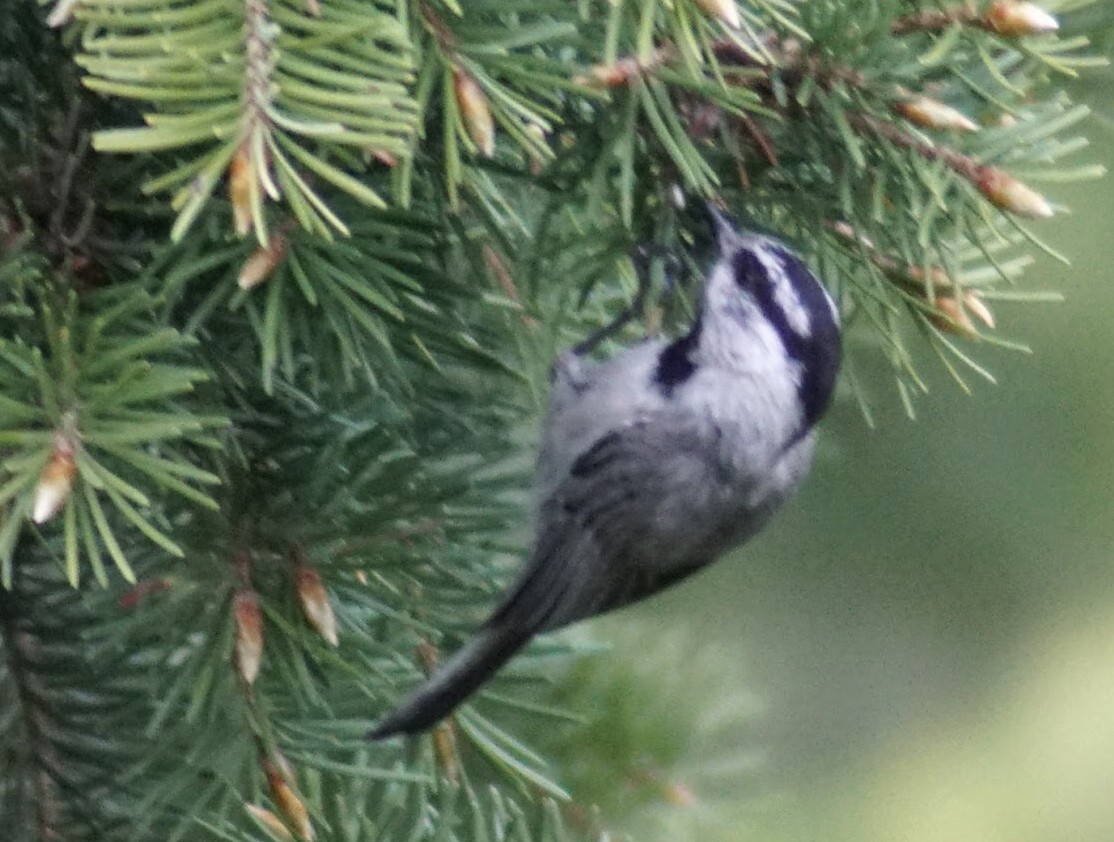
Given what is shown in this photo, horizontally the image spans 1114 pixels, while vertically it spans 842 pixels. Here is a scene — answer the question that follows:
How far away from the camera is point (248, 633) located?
0.66 m

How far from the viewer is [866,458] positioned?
1.31m

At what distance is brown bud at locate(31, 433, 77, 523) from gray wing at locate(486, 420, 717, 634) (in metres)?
0.48

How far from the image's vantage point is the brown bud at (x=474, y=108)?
1.83 ft

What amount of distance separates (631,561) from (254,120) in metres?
0.64

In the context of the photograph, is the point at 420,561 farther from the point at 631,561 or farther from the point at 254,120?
the point at 631,561

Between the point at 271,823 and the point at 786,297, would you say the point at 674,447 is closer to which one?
the point at 786,297

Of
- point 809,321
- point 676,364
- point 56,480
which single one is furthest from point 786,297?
point 56,480

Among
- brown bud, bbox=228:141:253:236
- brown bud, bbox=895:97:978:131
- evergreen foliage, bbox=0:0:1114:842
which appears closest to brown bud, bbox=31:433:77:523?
evergreen foliage, bbox=0:0:1114:842

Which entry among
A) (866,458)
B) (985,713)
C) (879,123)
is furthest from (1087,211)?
(879,123)

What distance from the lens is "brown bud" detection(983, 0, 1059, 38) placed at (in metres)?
0.60

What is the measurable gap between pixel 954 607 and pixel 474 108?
1.06 m

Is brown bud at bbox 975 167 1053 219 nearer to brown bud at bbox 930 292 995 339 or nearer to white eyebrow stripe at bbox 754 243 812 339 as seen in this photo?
brown bud at bbox 930 292 995 339

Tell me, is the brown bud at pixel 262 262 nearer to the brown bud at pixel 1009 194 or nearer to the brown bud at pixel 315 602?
the brown bud at pixel 315 602

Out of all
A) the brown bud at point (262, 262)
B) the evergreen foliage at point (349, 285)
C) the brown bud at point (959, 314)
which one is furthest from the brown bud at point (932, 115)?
the brown bud at point (262, 262)
